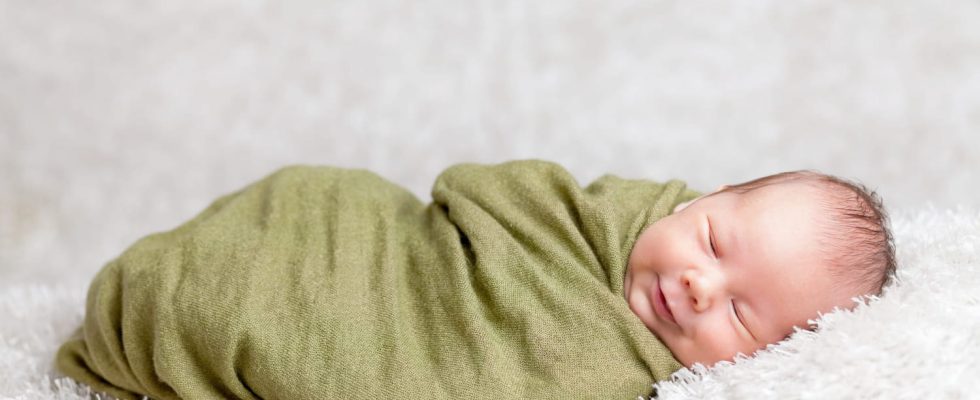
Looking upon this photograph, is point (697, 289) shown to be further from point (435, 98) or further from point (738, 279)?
point (435, 98)

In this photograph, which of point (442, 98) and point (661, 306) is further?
point (442, 98)

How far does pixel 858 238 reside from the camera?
1200mm

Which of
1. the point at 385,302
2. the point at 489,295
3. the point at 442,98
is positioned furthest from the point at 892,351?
the point at 442,98

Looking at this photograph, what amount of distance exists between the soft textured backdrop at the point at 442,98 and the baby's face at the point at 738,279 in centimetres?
76

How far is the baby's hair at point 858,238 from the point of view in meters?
1.19

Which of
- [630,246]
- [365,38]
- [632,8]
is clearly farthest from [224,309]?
[632,8]

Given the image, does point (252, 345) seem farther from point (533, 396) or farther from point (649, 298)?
point (649, 298)

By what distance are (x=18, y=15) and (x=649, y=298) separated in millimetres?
1494

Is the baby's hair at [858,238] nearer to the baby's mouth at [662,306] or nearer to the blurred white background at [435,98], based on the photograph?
the baby's mouth at [662,306]

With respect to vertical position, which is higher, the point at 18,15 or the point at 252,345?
the point at 18,15

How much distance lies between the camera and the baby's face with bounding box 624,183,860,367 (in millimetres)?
1194

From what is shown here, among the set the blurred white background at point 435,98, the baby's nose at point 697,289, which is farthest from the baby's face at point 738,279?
the blurred white background at point 435,98

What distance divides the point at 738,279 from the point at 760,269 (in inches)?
1.2

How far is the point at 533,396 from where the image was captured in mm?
1173
